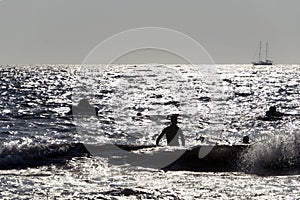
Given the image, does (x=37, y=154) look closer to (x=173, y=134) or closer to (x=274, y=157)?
(x=173, y=134)

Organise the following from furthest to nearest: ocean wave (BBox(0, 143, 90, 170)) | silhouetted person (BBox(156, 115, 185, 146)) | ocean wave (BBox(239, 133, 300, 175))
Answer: silhouetted person (BBox(156, 115, 185, 146)) → ocean wave (BBox(0, 143, 90, 170)) → ocean wave (BBox(239, 133, 300, 175))

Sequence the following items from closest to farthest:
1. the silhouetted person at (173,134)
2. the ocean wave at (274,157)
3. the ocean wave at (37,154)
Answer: the ocean wave at (274,157), the ocean wave at (37,154), the silhouetted person at (173,134)

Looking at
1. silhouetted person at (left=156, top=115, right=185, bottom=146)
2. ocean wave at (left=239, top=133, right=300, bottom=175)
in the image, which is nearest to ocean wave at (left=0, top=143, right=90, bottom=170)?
silhouetted person at (left=156, top=115, right=185, bottom=146)

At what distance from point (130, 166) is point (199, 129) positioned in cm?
2426

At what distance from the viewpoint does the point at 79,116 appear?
5250cm

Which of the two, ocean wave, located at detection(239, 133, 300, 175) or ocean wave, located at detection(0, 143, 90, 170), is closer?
ocean wave, located at detection(239, 133, 300, 175)

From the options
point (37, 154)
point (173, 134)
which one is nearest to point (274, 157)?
point (173, 134)

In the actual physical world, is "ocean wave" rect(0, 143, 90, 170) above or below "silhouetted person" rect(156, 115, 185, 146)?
below

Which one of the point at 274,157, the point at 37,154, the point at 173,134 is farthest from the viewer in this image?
the point at 173,134

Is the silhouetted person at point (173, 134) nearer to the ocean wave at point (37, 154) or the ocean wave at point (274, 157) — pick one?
the ocean wave at point (274, 157)

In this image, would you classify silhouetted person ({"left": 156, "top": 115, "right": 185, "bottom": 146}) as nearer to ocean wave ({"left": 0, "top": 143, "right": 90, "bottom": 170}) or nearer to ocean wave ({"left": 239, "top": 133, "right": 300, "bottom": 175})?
ocean wave ({"left": 239, "top": 133, "right": 300, "bottom": 175})

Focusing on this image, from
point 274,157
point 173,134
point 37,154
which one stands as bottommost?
point 37,154

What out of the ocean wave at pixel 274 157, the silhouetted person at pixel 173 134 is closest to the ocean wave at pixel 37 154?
the silhouetted person at pixel 173 134

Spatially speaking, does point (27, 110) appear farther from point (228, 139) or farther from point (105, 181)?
point (105, 181)
